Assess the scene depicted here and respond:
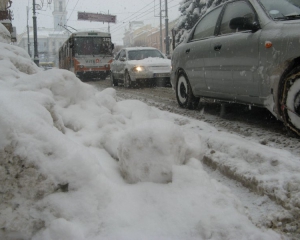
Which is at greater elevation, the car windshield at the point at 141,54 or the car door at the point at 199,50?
the car windshield at the point at 141,54

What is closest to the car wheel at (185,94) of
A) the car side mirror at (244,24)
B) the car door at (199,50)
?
the car door at (199,50)

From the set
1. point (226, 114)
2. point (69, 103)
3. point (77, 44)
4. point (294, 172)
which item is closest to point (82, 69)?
point (77, 44)

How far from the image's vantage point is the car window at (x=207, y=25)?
17.8 ft

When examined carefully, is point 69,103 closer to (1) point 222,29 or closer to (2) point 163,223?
(2) point 163,223

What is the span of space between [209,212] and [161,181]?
425 millimetres

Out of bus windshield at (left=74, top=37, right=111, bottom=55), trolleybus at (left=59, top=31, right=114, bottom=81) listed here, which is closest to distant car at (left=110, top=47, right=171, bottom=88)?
trolleybus at (left=59, top=31, right=114, bottom=81)

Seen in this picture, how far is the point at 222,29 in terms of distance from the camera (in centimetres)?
511

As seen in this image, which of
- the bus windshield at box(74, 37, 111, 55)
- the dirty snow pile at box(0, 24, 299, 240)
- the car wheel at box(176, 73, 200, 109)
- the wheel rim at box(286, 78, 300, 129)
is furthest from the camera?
the bus windshield at box(74, 37, 111, 55)

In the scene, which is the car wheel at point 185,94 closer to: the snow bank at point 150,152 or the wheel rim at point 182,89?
the wheel rim at point 182,89

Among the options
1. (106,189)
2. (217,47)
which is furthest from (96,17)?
(106,189)

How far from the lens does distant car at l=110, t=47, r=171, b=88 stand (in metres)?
12.2

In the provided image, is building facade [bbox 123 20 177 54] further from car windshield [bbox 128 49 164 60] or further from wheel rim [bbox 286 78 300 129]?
wheel rim [bbox 286 78 300 129]

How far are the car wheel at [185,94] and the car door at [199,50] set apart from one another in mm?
248

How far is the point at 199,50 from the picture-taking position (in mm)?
5602
